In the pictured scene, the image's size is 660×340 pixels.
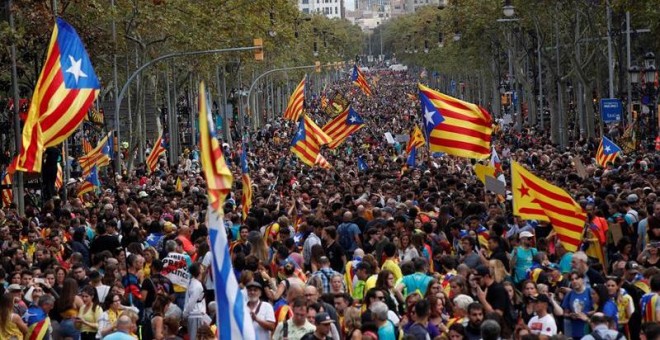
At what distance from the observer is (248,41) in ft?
214

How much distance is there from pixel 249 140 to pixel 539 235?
50.7 m

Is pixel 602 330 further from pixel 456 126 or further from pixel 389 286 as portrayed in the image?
pixel 456 126

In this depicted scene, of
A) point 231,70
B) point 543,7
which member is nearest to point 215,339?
point 543,7

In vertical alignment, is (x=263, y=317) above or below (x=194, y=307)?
above

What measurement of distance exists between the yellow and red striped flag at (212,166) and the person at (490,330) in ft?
9.48

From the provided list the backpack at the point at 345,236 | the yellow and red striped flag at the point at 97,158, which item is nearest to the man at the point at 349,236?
the backpack at the point at 345,236

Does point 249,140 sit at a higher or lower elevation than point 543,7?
lower

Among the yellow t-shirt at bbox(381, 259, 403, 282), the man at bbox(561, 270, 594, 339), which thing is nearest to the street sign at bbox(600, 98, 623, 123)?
the yellow t-shirt at bbox(381, 259, 403, 282)

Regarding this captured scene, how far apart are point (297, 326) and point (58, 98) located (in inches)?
299

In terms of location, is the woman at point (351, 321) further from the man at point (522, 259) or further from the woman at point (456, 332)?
the man at point (522, 259)

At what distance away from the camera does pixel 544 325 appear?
13.6m

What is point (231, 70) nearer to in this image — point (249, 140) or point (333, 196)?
point (249, 140)

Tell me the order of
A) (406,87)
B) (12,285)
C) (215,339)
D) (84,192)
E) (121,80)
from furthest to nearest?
(406,87)
(121,80)
(84,192)
(12,285)
(215,339)

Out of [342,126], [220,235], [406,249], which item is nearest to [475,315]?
[220,235]
